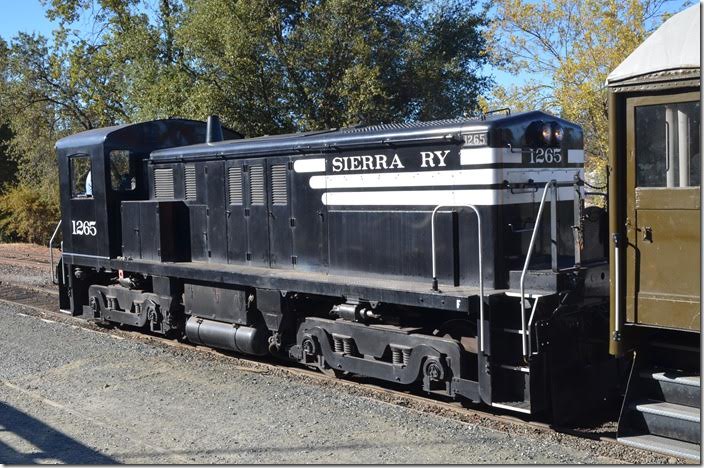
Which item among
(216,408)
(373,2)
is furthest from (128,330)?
(373,2)

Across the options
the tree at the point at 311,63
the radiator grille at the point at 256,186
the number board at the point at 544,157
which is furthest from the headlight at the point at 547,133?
the tree at the point at 311,63

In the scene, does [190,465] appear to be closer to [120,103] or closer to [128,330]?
[128,330]

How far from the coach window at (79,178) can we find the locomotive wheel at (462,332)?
699 cm

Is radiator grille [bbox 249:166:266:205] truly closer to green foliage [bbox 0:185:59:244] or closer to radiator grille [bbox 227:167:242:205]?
radiator grille [bbox 227:167:242:205]

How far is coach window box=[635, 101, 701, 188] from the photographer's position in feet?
17.2

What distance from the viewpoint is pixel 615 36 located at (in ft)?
55.2

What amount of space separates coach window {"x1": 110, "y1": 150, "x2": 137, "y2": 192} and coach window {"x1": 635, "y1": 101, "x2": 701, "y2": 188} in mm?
8228

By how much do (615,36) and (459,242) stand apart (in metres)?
12.0

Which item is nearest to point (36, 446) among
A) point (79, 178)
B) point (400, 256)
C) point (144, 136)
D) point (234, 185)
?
point (400, 256)

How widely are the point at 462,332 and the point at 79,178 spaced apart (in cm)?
789

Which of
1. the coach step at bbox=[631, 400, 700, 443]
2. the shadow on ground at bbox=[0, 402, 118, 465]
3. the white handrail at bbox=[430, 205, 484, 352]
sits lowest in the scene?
the shadow on ground at bbox=[0, 402, 118, 465]

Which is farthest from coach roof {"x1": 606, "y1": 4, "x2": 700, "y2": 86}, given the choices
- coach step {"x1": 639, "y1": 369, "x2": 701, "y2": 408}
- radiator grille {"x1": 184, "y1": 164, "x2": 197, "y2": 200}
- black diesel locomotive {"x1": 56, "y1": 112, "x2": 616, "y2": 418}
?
radiator grille {"x1": 184, "y1": 164, "x2": 197, "y2": 200}

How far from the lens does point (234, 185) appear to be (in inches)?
380

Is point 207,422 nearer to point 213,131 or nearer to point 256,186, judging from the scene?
point 256,186
